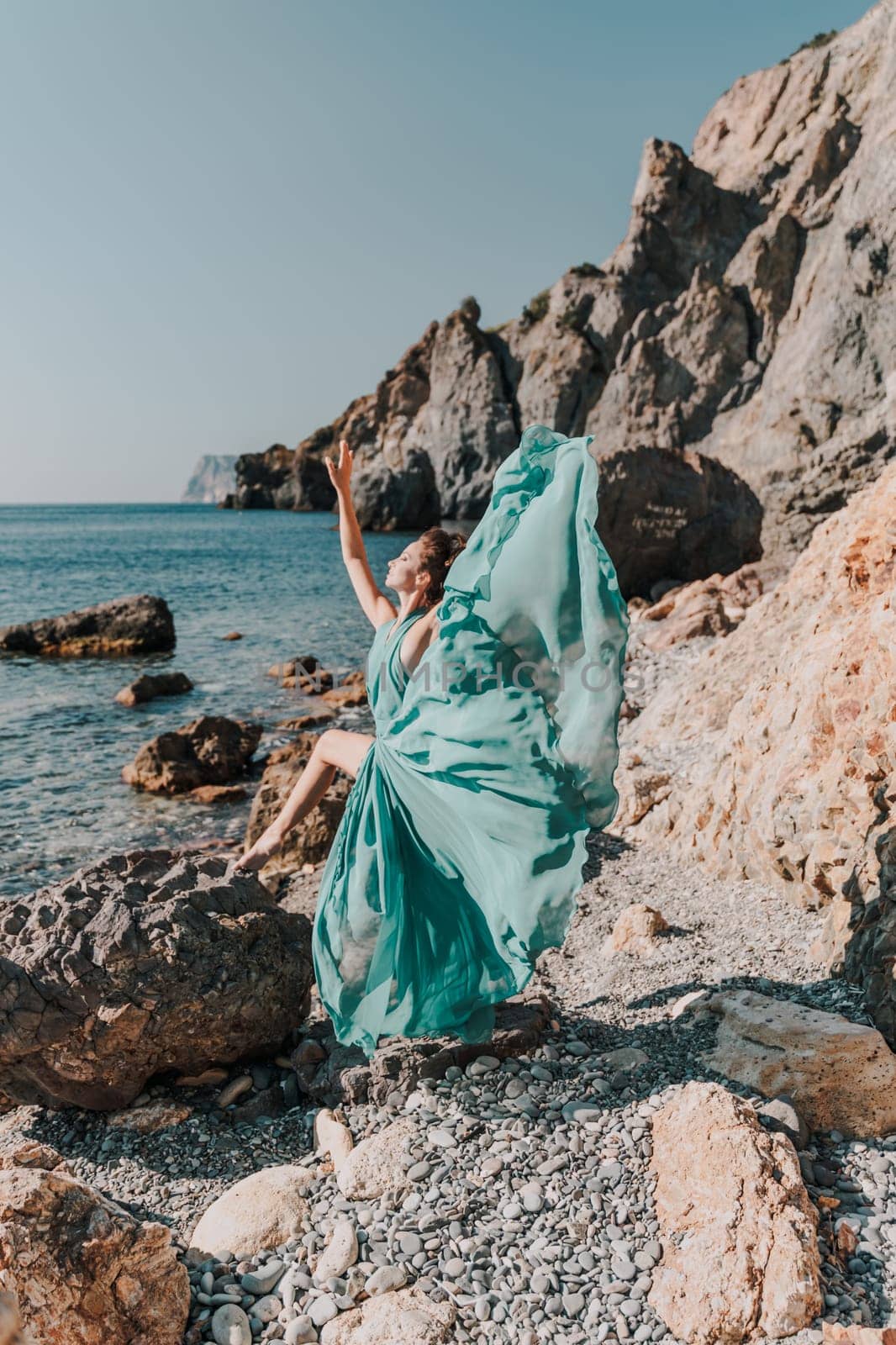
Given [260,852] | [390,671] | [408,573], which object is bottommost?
[260,852]

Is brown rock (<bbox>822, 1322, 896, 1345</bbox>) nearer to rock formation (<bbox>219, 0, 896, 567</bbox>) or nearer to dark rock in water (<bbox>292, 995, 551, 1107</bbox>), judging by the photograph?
dark rock in water (<bbox>292, 995, 551, 1107</bbox>)

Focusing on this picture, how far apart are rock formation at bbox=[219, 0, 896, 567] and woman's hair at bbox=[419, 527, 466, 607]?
31782 millimetres

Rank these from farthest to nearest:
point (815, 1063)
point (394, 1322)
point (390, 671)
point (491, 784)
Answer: point (390, 671), point (491, 784), point (815, 1063), point (394, 1322)

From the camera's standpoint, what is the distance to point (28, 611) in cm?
3038

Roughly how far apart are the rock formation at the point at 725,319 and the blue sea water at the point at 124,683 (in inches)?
796

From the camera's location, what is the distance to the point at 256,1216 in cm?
310

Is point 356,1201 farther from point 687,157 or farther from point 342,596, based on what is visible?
point 687,157

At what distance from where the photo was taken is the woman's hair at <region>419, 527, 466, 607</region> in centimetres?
434

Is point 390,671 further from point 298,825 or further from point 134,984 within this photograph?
point 298,825

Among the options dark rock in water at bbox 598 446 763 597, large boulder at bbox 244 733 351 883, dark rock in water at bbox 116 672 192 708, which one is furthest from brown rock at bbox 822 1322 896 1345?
dark rock in water at bbox 598 446 763 597

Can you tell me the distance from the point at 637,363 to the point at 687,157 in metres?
17.1

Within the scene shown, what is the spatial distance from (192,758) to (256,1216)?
370 inches

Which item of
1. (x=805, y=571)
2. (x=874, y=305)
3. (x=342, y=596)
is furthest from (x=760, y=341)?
(x=805, y=571)

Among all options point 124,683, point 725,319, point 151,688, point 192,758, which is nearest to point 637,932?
point 192,758
